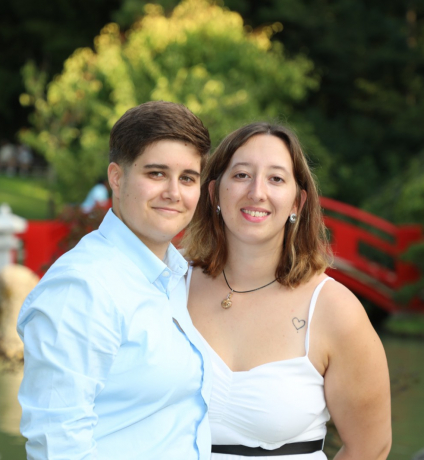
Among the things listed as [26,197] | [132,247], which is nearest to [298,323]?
[132,247]

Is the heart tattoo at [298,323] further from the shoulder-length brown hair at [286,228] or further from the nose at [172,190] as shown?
the nose at [172,190]

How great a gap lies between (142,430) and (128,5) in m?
19.8

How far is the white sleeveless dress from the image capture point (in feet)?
7.46

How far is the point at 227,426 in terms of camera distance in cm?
232

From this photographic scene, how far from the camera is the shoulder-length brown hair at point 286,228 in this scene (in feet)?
8.11

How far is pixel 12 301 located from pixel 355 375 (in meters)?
5.55

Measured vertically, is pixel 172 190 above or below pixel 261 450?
above

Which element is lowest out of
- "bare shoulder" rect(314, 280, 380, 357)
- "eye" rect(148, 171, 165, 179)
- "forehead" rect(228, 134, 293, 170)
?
"bare shoulder" rect(314, 280, 380, 357)

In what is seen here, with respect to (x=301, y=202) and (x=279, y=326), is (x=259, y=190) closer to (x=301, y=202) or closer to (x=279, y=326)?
(x=301, y=202)

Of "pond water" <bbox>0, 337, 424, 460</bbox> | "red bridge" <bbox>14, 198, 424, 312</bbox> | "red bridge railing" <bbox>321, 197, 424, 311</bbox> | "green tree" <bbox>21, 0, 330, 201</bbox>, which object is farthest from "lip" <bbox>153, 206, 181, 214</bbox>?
"green tree" <bbox>21, 0, 330, 201</bbox>

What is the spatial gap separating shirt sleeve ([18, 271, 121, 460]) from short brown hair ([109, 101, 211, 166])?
40 cm

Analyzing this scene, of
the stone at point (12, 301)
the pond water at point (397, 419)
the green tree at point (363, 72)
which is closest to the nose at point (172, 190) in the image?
the pond water at point (397, 419)

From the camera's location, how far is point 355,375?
2289 mm

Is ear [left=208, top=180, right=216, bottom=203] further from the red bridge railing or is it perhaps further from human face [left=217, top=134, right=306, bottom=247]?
the red bridge railing
